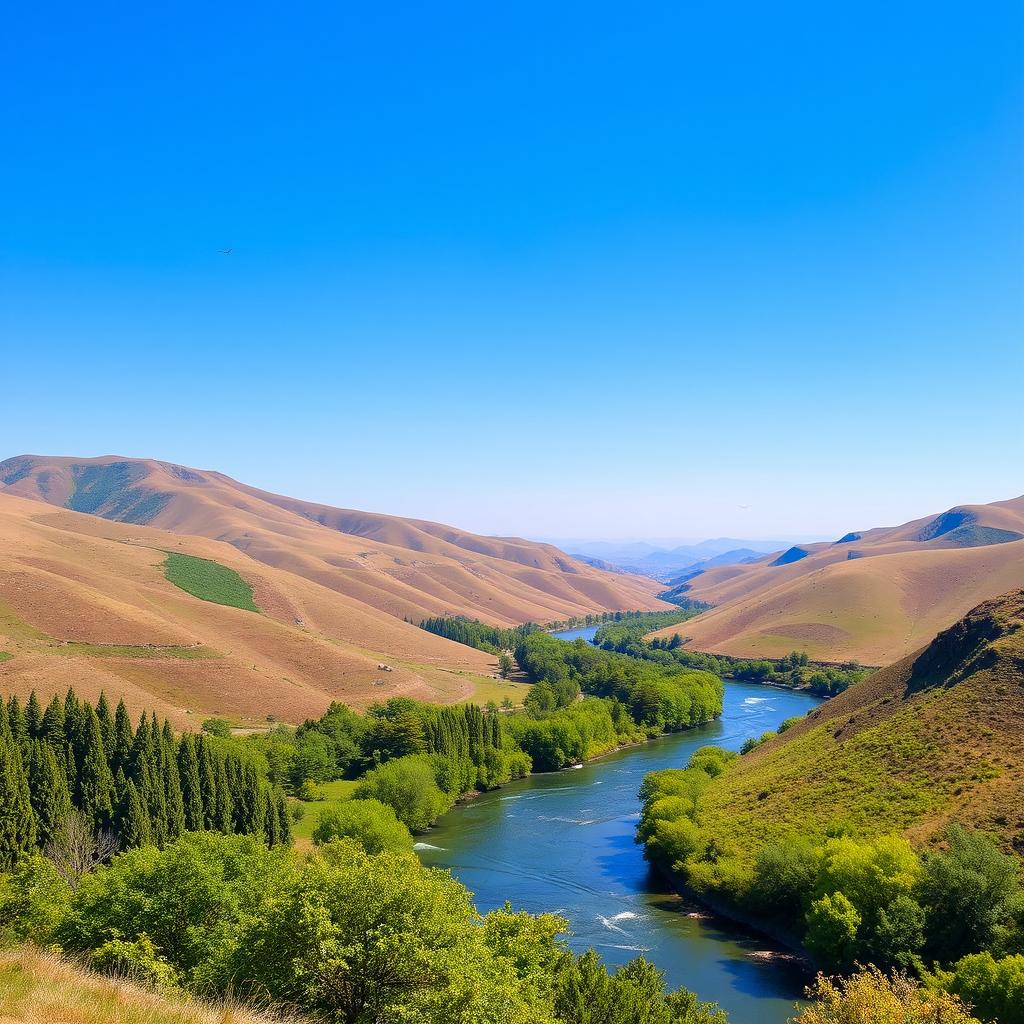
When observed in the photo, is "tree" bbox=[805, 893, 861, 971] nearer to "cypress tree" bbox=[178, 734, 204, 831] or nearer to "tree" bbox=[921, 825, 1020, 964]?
"tree" bbox=[921, 825, 1020, 964]

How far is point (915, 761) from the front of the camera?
188ft

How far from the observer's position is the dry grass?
13.4 m

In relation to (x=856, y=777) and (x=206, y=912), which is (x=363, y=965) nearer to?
(x=206, y=912)

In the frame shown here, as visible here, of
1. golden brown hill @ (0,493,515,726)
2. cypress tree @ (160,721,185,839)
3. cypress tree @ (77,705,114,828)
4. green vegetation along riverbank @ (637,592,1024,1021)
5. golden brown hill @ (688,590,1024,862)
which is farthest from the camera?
golden brown hill @ (0,493,515,726)

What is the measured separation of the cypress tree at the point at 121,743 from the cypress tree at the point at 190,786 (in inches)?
148

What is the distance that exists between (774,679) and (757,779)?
345ft

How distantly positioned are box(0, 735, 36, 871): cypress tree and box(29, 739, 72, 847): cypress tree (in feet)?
3.38

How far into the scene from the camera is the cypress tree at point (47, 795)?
4725 cm

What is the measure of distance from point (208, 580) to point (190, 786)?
11720 cm

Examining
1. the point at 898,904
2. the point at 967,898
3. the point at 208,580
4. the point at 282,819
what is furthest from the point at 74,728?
the point at 208,580

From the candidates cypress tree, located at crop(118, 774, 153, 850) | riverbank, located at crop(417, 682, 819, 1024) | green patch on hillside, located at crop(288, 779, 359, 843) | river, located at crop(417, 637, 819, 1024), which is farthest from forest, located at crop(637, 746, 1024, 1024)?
cypress tree, located at crop(118, 774, 153, 850)

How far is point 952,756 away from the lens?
5547 centimetres

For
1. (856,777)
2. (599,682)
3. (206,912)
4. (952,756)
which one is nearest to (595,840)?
(856,777)

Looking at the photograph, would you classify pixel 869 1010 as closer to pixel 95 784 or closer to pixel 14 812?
pixel 14 812
